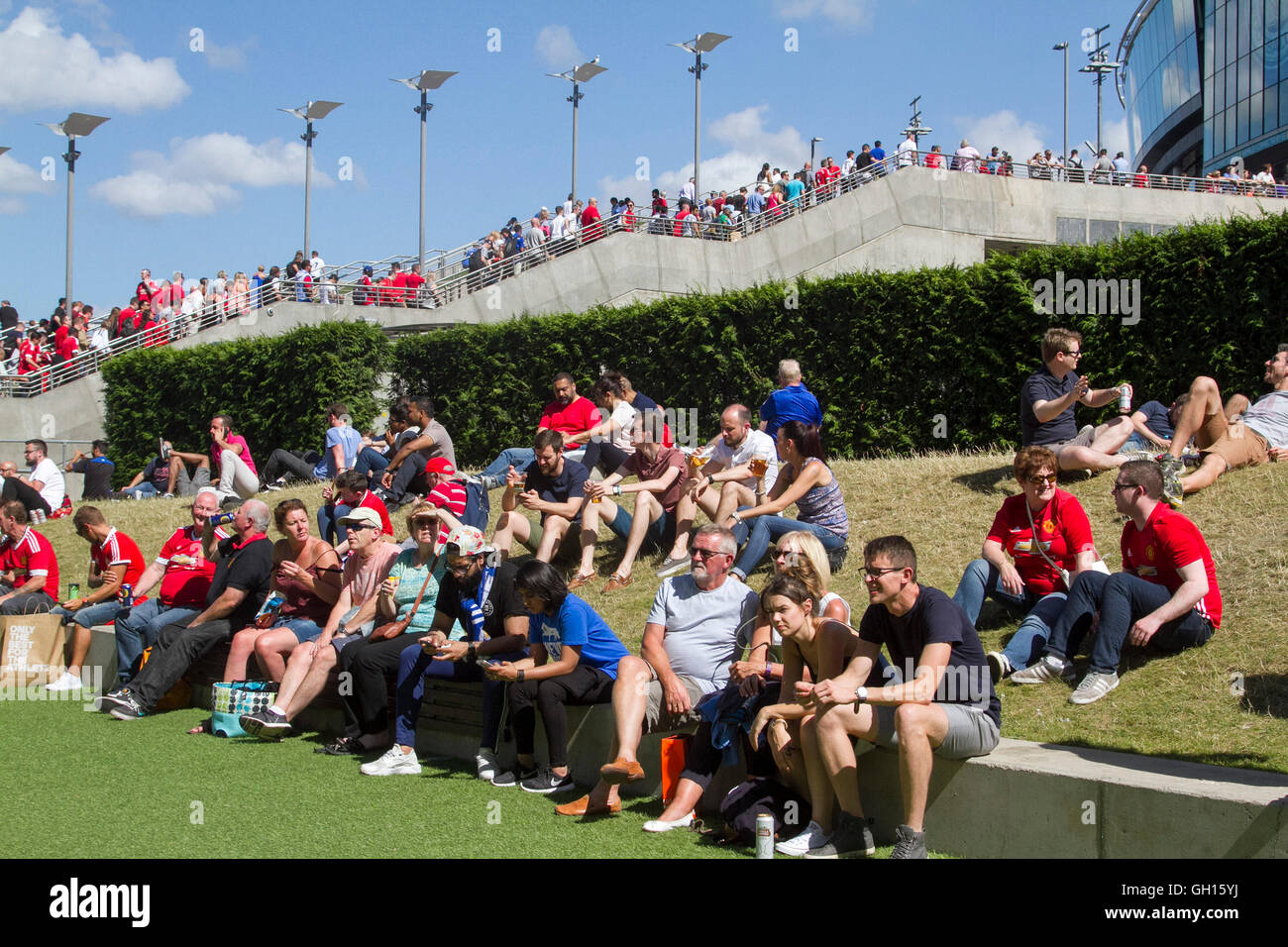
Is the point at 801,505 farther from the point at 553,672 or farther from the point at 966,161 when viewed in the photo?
the point at 966,161

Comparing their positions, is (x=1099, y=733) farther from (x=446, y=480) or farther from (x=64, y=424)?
(x=64, y=424)

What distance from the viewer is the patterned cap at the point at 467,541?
748cm

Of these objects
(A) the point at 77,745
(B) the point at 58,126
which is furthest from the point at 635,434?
(B) the point at 58,126

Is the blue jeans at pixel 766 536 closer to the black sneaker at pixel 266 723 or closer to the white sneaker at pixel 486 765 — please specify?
the white sneaker at pixel 486 765

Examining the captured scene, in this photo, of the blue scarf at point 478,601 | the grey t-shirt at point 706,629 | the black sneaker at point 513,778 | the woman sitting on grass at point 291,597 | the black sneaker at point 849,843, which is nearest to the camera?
the black sneaker at point 849,843

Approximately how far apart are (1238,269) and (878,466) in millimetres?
4303

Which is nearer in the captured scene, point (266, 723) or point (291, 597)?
point (266, 723)

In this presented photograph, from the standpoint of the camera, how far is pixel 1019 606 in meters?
7.23

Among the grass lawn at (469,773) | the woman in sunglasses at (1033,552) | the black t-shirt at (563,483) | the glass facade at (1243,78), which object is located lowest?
the grass lawn at (469,773)

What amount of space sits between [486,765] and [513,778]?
192mm

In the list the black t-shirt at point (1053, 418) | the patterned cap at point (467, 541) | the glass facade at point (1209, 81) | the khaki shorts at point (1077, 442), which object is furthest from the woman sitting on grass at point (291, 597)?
the glass facade at point (1209, 81)

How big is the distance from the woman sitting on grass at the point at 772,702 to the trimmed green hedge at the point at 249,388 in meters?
16.6

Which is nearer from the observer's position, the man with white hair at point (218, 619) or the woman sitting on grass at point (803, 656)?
the woman sitting on grass at point (803, 656)

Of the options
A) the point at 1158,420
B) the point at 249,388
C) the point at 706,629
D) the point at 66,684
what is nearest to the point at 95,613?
the point at 66,684
